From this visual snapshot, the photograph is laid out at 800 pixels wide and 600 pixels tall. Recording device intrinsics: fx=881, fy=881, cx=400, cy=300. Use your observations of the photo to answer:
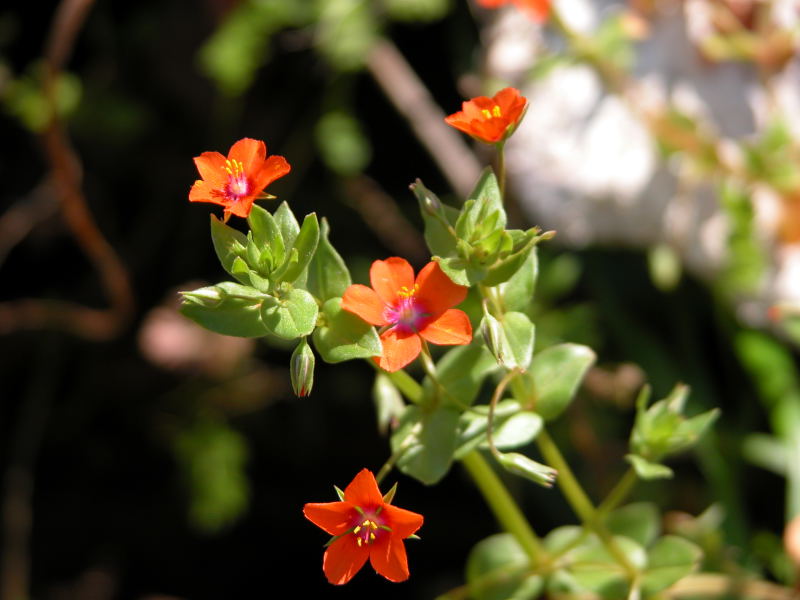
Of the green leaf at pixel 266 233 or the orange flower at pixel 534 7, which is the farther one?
the orange flower at pixel 534 7

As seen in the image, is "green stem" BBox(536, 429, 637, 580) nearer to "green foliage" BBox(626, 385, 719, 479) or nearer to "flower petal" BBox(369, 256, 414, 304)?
"green foliage" BBox(626, 385, 719, 479)

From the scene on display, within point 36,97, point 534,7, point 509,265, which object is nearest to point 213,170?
point 509,265

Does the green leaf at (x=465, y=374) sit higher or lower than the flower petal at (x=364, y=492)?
lower

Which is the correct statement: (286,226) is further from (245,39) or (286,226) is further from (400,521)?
(245,39)

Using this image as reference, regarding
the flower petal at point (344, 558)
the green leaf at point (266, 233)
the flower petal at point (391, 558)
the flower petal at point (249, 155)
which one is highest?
the flower petal at point (249, 155)

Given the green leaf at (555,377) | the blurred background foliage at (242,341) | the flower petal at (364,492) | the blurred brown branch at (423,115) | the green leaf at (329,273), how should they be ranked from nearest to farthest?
the flower petal at (364,492)
the green leaf at (329,273)
the green leaf at (555,377)
the blurred background foliage at (242,341)
the blurred brown branch at (423,115)

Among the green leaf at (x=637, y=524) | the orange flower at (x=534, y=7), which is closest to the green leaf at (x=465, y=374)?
the green leaf at (x=637, y=524)

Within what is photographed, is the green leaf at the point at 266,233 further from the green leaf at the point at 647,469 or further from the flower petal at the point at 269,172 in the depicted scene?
the green leaf at the point at 647,469

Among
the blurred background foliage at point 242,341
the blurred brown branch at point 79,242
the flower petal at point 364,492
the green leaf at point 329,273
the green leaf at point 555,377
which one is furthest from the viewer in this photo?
the blurred background foliage at point 242,341
